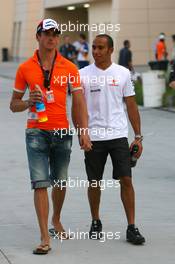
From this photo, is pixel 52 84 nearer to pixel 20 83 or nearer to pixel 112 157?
pixel 20 83

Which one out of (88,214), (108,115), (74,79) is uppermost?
(74,79)

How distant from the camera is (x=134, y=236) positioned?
7.68 metres

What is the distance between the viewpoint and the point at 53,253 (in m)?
7.38

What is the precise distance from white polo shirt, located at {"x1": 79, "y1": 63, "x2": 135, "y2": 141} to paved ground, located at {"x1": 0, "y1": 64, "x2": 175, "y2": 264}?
3.28ft

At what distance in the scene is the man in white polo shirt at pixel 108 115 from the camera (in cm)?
780

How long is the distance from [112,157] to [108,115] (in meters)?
0.39

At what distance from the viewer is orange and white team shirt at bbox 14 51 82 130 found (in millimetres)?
7426

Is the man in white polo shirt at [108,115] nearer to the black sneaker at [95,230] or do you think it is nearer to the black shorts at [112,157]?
the black shorts at [112,157]

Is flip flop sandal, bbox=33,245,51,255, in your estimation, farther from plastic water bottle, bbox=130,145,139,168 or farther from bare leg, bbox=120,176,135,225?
plastic water bottle, bbox=130,145,139,168

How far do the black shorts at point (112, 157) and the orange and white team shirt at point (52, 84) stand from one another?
1.56ft

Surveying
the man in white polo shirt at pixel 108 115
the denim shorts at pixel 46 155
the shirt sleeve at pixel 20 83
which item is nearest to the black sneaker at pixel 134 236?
the man in white polo shirt at pixel 108 115

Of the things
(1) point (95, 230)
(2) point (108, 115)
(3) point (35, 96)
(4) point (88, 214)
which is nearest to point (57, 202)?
(1) point (95, 230)

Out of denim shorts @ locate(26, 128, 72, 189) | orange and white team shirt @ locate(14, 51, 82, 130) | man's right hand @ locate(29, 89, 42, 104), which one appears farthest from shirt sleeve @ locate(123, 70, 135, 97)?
man's right hand @ locate(29, 89, 42, 104)

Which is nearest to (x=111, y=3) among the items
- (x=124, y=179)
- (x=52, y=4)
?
(x=52, y=4)
